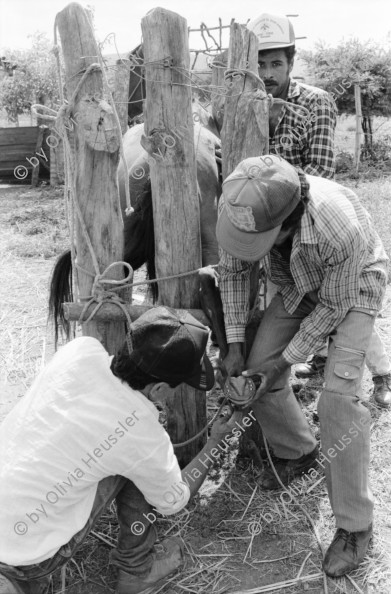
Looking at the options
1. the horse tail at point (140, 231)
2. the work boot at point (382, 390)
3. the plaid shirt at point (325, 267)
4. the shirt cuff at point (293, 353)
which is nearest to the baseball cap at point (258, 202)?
the plaid shirt at point (325, 267)

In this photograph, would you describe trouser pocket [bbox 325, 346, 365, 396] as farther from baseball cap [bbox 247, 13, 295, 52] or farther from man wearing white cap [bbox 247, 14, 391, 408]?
baseball cap [bbox 247, 13, 295, 52]

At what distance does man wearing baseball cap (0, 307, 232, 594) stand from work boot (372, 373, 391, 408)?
5.49ft

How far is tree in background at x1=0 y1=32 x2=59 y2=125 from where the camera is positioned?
12438mm

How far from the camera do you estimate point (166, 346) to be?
1.96 metres

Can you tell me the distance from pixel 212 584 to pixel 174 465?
60cm

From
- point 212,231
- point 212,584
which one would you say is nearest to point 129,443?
point 212,584

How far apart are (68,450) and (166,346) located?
0.45m

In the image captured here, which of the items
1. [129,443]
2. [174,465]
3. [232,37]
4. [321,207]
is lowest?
[174,465]

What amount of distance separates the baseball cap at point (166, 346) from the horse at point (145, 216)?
0.88m

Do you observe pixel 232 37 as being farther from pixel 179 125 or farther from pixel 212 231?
pixel 212 231

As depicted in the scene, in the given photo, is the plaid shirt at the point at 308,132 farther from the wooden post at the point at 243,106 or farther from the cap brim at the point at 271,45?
the wooden post at the point at 243,106

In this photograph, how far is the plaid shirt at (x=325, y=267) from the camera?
218 centimetres

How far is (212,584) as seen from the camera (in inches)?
92.7

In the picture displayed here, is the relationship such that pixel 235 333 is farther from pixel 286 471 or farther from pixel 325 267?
pixel 286 471
